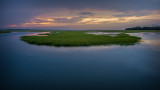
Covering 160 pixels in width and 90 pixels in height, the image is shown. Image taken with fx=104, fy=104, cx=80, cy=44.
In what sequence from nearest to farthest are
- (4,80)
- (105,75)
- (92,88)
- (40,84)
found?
(92,88) → (40,84) → (4,80) → (105,75)

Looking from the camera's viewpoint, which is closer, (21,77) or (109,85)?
(109,85)

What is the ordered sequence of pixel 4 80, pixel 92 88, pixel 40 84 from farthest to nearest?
pixel 4 80 → pixel 40 84 → pixel 92 88

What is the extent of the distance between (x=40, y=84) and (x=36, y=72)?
7.12 ft

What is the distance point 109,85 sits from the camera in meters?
6.54

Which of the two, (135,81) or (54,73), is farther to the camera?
(54,73)

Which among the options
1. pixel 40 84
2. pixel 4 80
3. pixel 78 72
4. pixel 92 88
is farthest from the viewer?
pixel 78 72

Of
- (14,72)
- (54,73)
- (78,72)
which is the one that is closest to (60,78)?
(54,73)

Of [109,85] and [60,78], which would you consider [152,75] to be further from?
[60,78]

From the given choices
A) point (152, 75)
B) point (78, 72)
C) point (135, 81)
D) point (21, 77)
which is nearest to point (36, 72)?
point (21, 77)

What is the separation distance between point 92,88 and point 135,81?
3.09 metres

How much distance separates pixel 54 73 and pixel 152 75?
298 inches

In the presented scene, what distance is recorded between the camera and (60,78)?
7.48m

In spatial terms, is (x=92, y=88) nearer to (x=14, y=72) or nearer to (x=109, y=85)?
(x=109, y=85)

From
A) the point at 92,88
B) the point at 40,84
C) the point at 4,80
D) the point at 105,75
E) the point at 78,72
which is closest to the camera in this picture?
the point at 92,88
